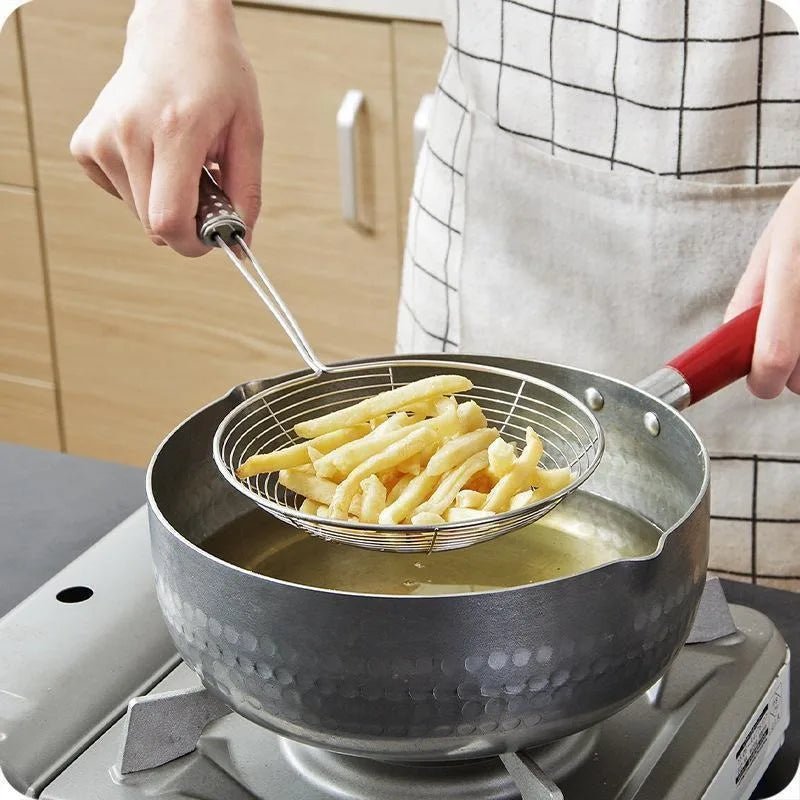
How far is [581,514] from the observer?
85 cm

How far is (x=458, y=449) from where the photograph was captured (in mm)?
747

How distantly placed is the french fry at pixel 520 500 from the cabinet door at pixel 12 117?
62.6 inches

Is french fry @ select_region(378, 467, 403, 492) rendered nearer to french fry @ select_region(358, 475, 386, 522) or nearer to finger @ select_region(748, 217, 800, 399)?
french fry @ select_region(358, 475, 386, 522)

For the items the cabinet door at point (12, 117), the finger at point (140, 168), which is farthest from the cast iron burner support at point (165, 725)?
Result: the cabinet door at point (12, 117)

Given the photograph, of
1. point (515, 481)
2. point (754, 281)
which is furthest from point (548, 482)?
point (754, 281)

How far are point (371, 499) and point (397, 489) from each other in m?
0.04

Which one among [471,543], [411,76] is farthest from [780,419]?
[411,76]

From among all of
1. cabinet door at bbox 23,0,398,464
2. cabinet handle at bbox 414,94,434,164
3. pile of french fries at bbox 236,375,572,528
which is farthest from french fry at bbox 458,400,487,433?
cabinet door at bbox 23,0,398,464

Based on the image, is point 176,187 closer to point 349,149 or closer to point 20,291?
point 349,149

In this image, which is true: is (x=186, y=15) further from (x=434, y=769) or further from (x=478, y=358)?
(x=434, y=769)

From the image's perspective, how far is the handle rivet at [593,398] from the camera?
83 cm

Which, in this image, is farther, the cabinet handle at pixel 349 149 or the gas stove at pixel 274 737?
the cabinet handle at pixel 349 149

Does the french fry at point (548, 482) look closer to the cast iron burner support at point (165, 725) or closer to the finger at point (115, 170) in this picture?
the cast iron burner support at point (165, 725)

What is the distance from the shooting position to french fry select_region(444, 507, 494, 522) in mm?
693
